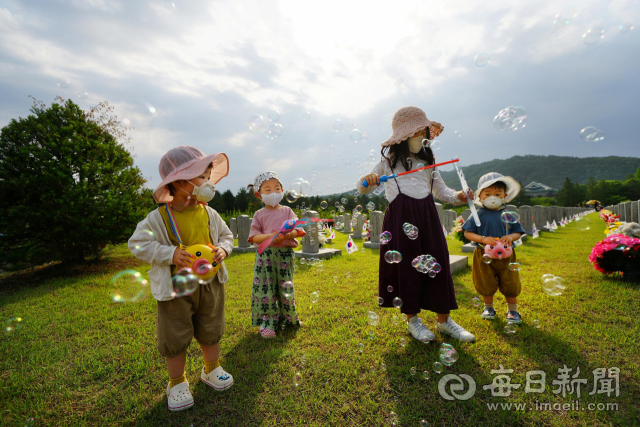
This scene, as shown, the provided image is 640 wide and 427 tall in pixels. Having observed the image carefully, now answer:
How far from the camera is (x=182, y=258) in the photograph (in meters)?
2.19

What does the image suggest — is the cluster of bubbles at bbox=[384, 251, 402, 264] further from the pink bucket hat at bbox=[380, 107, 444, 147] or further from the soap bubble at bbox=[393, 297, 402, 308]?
the pink bucket hat at bbox=[380, 107, 444, 147]

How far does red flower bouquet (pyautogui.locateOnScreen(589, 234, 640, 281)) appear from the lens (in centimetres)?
480

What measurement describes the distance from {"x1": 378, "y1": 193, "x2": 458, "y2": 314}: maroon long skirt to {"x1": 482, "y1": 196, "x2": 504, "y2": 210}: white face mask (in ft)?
2.93

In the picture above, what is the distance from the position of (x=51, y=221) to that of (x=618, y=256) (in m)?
12.1

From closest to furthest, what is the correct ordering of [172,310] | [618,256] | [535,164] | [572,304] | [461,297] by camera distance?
1. [172,310]
2. [572,304]
3. [461,297]
4. [618,256]
5. [535,164]

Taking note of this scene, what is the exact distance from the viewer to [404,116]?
3.16 metres

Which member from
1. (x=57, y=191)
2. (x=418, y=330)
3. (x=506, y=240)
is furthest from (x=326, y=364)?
(x=57, y=191)

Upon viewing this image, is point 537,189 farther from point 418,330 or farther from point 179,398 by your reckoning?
point 179,398

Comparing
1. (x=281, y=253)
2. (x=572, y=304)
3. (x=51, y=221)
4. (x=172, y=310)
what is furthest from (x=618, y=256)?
(x=51, y=221)

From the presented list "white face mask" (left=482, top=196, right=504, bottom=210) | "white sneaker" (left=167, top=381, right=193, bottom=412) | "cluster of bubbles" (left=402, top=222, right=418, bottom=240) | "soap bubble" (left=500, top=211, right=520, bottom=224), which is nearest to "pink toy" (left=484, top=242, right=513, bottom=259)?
"soap bubble" (left=500, top=211, right=520, bottom=224)

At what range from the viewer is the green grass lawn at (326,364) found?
7.09 feet

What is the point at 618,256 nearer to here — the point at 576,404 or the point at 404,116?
the point at 576,404

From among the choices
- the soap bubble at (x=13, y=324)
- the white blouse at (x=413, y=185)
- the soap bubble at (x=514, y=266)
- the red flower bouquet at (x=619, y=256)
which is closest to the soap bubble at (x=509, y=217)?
the soap bubble at (x=514, y=266)

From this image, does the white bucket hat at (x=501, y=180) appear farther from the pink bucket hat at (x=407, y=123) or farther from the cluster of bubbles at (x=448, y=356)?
the cluster of bubbles at (x=448, y=356)
